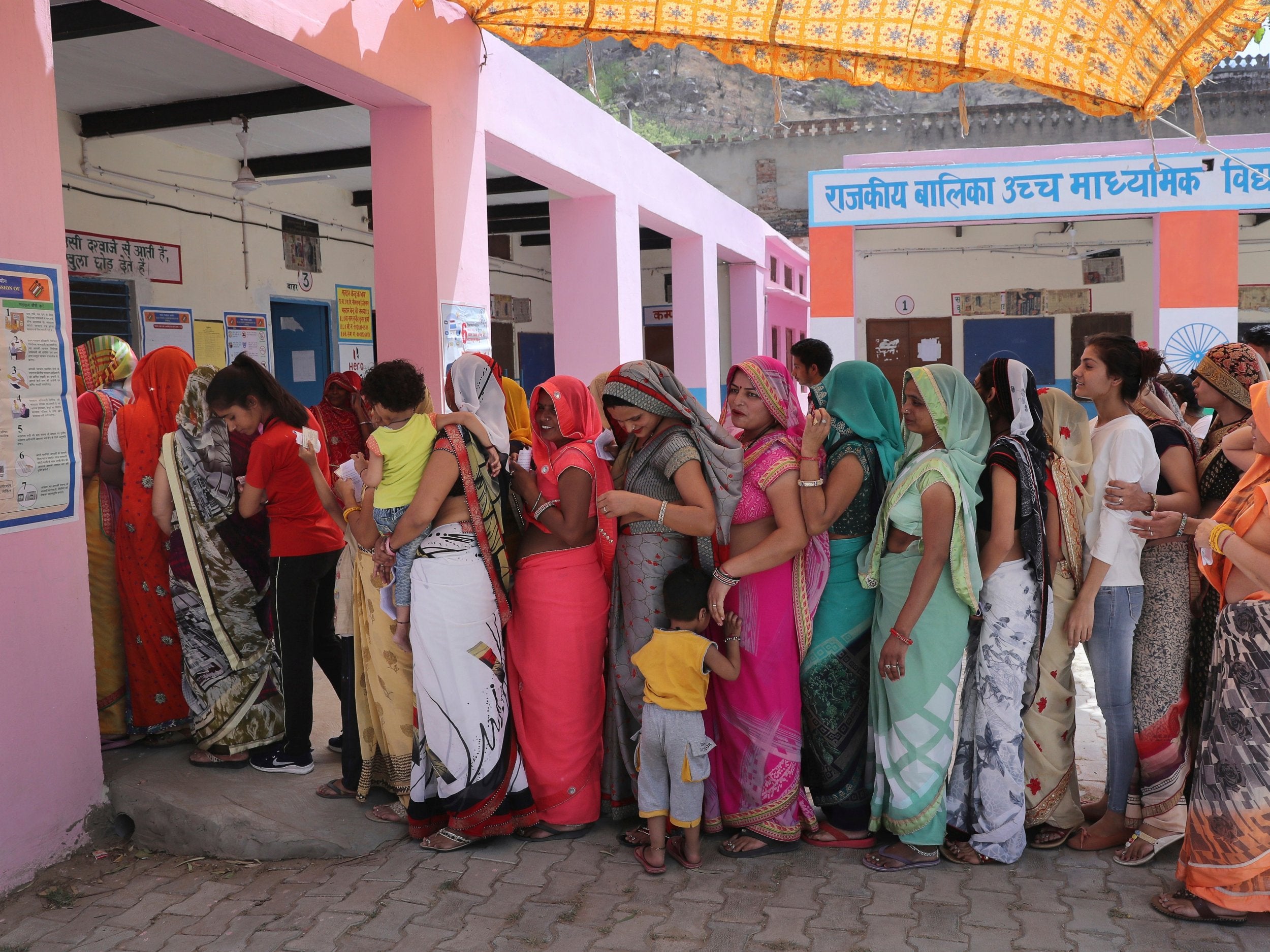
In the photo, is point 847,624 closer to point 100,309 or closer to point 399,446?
point 399,446

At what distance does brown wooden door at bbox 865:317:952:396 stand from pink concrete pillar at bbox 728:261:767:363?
5.33ft

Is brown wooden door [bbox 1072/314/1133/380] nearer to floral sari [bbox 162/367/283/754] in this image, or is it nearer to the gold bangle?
the gold bangle

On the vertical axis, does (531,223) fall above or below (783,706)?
above

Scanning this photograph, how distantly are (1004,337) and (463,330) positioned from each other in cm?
1116

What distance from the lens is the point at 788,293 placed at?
57.7ft

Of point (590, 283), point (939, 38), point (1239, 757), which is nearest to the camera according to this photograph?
point (1239, 757)

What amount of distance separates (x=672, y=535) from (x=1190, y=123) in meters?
21.4

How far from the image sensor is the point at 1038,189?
1102 cm

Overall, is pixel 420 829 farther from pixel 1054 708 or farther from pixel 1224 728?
pixel 1224 728

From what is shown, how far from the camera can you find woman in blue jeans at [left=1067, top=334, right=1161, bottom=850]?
3.30m

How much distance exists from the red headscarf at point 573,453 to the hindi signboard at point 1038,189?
8.11 m

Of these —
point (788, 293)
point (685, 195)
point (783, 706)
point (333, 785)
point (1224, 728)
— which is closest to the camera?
point (1224, 728)

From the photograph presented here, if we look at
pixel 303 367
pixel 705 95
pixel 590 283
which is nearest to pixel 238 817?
pixel 590 283

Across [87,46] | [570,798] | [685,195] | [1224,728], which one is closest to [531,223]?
[685,195]
